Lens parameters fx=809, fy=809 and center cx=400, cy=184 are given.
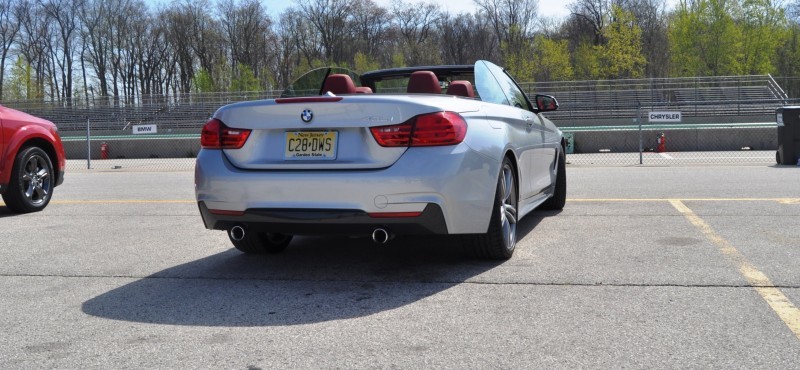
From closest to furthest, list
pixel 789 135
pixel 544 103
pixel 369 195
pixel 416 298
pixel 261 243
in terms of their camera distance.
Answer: pixel 416 298
pixel 369 195
pixel 261 243
pixel 544 103
pixel 789 135

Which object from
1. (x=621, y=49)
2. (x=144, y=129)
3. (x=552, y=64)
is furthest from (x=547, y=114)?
(x=552, y=64)

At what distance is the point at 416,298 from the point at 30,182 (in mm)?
6109

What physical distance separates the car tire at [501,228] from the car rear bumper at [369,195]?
18 centimetres

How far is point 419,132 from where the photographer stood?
4.62 metres

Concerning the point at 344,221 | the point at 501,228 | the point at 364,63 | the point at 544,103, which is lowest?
the point at 501,228

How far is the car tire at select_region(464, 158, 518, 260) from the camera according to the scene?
5105mm

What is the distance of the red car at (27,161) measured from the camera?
8.44 m

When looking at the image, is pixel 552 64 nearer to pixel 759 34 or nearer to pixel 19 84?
pixel 759 34

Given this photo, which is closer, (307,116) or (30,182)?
(307,116)

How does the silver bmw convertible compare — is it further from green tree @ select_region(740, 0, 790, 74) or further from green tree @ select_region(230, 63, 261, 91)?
green tree @ select_region(230, 63, 261, 91)

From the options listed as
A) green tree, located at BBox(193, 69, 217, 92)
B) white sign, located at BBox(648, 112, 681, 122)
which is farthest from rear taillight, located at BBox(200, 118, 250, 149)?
green tree, located at BBox(193, 69, 217, 92)

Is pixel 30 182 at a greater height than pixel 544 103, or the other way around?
pixel 544 103

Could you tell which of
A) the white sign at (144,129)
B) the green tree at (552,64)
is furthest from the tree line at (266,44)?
the white sign at (144,129)

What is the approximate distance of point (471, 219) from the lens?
189 inches
